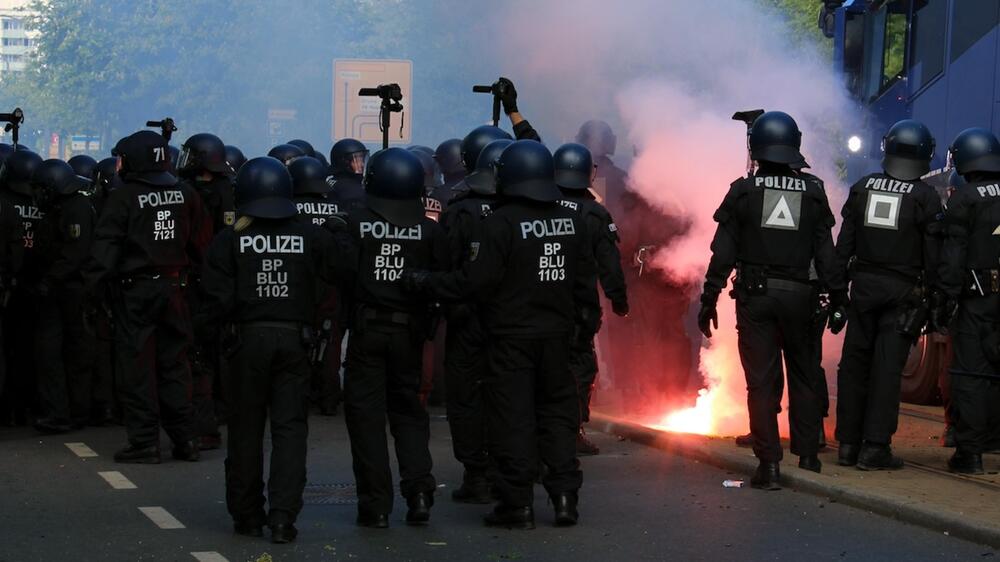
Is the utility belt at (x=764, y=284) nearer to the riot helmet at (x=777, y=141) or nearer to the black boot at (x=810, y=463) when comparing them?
the riot helmet at (x=777, y=141)

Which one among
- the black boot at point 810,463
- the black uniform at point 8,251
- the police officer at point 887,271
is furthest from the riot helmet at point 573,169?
the black uniform at point 8,251

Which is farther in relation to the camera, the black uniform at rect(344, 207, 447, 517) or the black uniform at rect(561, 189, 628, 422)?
the black uniform at rect(561, 189, 628, 422)

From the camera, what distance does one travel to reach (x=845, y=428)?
10062mm

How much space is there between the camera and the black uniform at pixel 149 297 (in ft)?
33.7

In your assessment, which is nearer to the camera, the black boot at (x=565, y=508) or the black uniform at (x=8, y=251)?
the black boot at (x=565, y=508)

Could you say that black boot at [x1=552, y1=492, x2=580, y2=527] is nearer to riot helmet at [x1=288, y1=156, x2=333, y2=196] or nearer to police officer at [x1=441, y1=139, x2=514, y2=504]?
police officer at [x1=441, y1=139, x2=514, y2=504]

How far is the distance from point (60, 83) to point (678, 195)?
5104 centimetres

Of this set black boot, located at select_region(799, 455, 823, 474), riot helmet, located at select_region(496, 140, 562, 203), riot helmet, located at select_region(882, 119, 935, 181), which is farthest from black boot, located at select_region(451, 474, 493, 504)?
riot helmet, located at select_region(882, 119, 935, 181)

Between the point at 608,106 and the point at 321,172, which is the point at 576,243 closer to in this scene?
the point at 321,172

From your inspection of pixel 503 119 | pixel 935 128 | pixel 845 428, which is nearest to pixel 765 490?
pixel 845 428

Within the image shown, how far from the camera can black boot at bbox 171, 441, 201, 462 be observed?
34.1 feet

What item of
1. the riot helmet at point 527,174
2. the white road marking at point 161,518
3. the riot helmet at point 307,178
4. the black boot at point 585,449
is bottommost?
the white road marking at point 161,518

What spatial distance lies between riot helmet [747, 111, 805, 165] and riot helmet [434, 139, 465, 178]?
500 centimetres

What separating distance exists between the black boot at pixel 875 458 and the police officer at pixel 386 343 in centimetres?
283
